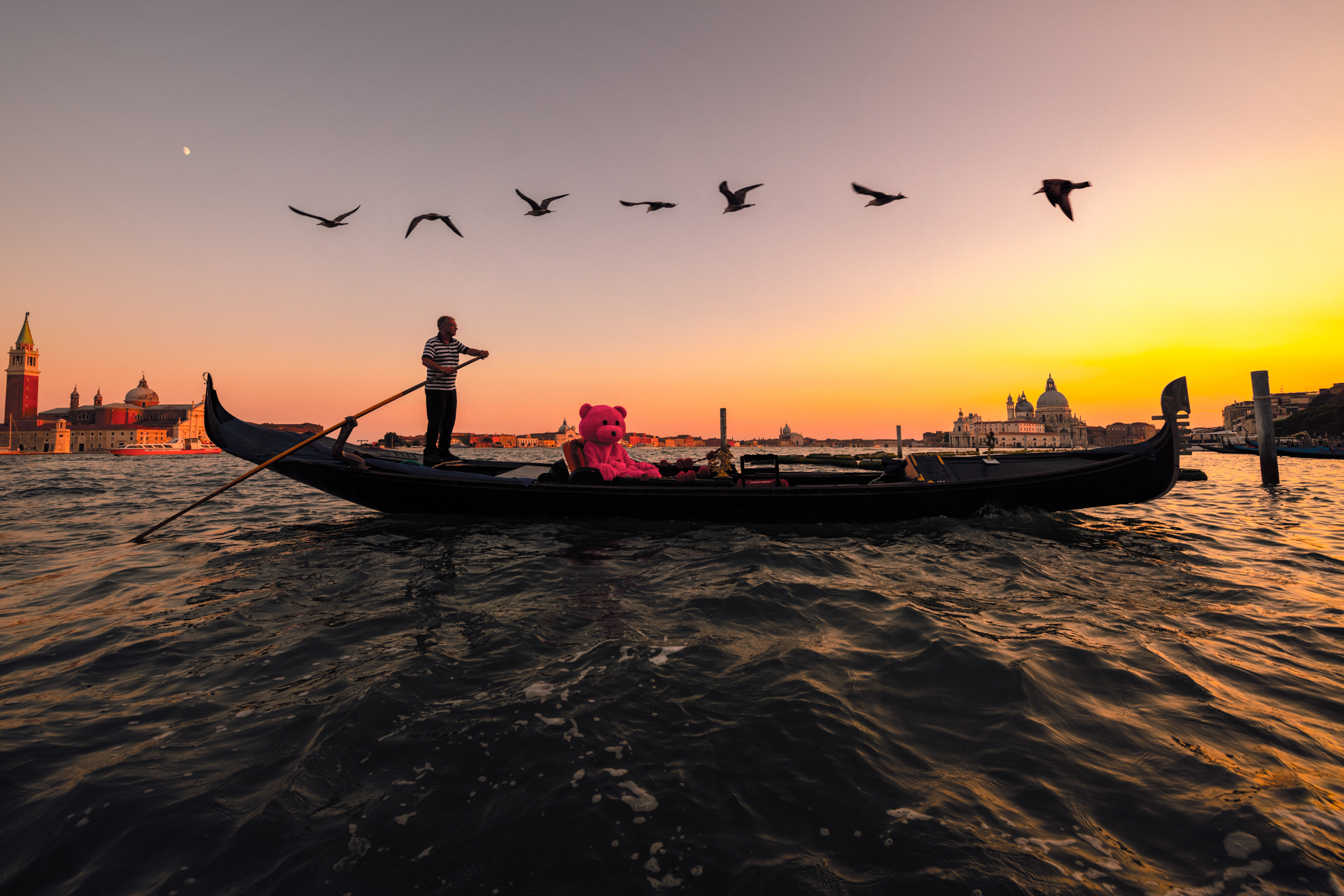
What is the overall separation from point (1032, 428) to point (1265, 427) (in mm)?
142503

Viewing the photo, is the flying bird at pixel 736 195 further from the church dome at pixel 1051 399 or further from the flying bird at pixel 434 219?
the church dome at pixel 1051 399

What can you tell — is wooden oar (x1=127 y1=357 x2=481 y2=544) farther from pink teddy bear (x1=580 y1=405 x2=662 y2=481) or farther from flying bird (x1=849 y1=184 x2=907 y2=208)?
flying bird (x1=849 y1=184 x2=907 y2=208)

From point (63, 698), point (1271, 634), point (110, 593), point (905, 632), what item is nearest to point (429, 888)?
point (63, 698)

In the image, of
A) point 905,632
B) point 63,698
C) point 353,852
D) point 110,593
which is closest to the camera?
point 353,852

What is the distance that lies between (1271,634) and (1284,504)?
472 inches

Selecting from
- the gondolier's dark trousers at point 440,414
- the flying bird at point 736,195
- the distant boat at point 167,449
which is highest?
the flying bird at point 736,195

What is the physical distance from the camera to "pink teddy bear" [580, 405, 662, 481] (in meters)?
7.96

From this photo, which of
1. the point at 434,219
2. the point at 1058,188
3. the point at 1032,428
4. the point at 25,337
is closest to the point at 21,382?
the point at 25,337

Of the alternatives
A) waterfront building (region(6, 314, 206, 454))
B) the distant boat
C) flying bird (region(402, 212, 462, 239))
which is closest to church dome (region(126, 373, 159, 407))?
waterfront building (region(6, 314, 206, 454))

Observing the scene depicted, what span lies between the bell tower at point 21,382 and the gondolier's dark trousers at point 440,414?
5313 inches

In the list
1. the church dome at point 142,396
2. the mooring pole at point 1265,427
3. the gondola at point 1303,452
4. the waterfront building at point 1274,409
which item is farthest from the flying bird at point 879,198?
the church dome at point 142,396

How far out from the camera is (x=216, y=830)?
1.74 m

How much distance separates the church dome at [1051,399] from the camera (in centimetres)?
13538

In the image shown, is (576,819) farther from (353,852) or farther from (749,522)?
(749,522)
